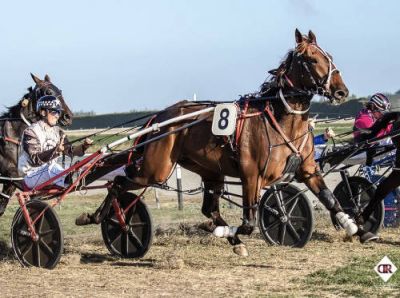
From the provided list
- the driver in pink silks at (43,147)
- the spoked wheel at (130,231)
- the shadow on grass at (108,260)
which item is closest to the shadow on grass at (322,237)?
the spoked wheel at (130,231)

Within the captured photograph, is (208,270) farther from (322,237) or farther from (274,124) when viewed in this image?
(322,237)

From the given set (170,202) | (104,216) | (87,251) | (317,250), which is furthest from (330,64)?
(170,202)

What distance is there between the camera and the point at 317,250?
9539mm

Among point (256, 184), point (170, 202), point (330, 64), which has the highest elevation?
point (330, 64)

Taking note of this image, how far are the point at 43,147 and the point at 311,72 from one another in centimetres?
282

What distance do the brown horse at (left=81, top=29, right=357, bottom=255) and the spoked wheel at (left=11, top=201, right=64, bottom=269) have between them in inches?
44.9

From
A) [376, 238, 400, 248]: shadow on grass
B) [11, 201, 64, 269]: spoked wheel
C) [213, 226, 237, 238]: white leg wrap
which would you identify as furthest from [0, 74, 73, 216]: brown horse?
[376, 238, 400, 248]: shadow on grass

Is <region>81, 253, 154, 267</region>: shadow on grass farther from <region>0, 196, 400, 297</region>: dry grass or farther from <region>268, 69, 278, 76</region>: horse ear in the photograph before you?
<region>268, 69, 278, 76</region>: horse ear

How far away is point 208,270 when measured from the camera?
8.33 m

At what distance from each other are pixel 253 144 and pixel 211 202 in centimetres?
140

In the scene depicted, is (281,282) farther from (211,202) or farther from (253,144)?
→ (211,202)

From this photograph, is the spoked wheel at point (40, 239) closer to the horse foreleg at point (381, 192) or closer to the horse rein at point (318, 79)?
the horse rein at point (318, 79)

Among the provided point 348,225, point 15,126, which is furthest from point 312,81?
point 15,126

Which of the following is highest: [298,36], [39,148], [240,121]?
[298,36]
